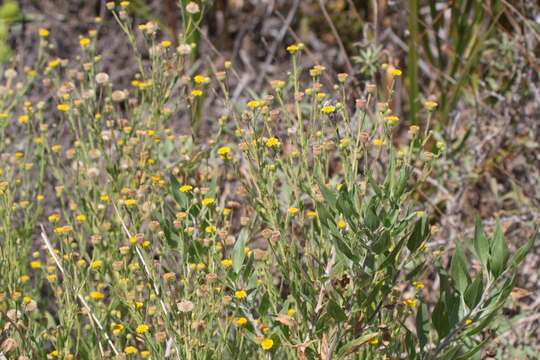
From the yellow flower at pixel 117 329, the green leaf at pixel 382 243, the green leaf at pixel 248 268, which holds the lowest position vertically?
the yellow flower at pixel 117 329

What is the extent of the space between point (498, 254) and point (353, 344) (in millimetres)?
339

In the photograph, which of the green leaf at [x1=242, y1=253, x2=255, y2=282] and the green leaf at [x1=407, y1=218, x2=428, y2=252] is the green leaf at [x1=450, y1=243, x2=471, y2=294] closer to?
Result: the green leaf at [x1=407, y1=218, x2=428, y2=252]

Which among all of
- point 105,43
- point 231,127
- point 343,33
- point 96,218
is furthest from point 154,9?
point 96,218

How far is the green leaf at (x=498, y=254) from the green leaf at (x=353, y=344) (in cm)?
27

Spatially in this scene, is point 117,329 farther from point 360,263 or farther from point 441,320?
point 441,320

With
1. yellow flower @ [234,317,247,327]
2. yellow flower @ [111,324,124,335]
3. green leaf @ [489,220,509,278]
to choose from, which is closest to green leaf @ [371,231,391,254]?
green leaf @ [489,220,509,278]

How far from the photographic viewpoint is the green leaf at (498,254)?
5.76 feet

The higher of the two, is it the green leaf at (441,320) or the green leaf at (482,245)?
the green leaf at (482,245)

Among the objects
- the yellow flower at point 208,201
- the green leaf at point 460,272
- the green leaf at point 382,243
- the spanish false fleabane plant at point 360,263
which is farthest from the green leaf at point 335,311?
the yellow flower at point 208,201

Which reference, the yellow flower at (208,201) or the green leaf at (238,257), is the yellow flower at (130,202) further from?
the green leaf at (238,257)

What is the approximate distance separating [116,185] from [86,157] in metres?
0.13

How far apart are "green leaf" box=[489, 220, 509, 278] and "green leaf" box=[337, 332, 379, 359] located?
0.88 ft

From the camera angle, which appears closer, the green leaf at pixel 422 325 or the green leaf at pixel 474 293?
the green leaf at pixel 474 293

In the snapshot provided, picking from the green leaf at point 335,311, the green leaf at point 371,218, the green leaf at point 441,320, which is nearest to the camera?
the green leaf at point 371,218
